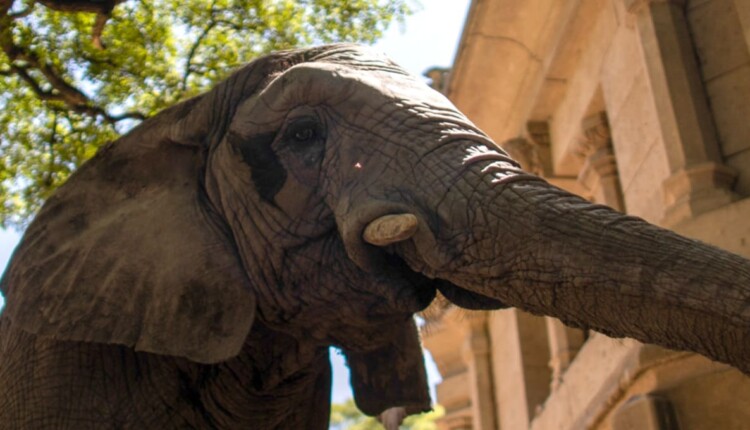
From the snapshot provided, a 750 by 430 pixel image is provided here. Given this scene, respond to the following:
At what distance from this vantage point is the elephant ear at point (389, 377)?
15.4ft

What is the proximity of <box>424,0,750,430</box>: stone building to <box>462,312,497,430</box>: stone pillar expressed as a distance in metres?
0.03

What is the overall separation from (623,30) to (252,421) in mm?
5101

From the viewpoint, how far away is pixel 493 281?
11.8 feet

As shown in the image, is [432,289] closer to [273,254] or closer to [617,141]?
[273,254]

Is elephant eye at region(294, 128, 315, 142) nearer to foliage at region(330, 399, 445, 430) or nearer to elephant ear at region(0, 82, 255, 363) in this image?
elephant ear at region(0, 82, 255, 363)

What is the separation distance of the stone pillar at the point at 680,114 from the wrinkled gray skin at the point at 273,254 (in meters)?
3.31

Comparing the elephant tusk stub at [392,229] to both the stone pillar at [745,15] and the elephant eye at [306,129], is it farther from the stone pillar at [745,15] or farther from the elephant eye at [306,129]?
the stone pillar at [745,15]

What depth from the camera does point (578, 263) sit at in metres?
3.32

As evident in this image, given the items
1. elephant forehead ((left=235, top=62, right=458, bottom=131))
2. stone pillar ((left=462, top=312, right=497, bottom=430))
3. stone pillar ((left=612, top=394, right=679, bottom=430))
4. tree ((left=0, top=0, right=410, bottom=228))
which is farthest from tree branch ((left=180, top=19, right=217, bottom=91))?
elephant forehead ((left=235, top=62, right=458, bottom=131))

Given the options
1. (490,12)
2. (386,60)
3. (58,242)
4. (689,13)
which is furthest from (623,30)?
(58,242)

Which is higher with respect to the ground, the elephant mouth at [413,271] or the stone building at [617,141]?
the elephant mouth at [413,271]

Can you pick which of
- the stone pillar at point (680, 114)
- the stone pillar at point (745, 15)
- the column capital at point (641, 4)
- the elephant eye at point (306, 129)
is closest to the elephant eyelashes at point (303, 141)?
the elephant eye at point (306, 129)

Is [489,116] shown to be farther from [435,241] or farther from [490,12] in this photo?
[435,241]

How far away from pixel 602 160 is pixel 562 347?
161cm
